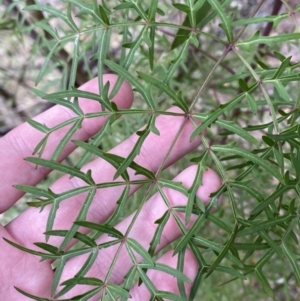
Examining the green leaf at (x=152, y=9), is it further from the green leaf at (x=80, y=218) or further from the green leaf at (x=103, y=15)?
the green leaf at (x=80, y=218)

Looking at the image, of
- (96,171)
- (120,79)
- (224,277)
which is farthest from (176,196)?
(224,277)

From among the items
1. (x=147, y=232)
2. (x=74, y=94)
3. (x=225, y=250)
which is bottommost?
(x=147, y=232)

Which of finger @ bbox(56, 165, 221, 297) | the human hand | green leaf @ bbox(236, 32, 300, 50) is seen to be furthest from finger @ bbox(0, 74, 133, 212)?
green leaf @ bbox(236, 32, 300, 50)

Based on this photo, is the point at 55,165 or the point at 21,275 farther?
the point at 21,275

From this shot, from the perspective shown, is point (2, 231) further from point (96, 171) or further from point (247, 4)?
point (247, 4)

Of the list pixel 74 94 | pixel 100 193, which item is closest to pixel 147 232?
pixel 100 193

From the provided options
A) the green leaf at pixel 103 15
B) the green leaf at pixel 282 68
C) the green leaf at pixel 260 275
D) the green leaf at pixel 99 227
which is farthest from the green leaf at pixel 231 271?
the green leaf at pixel 103 15

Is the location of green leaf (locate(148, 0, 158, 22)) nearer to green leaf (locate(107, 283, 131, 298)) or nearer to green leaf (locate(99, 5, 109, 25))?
green leaf (locate(99, 5, 109, 25))

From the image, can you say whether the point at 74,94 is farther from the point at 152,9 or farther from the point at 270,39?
the point at 270,39
